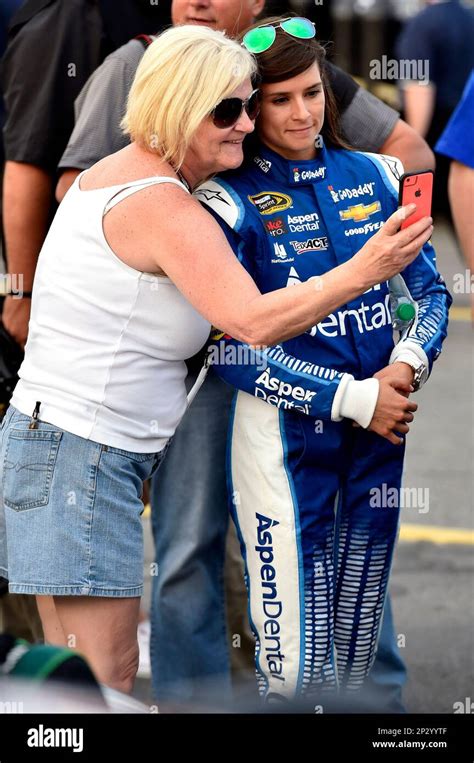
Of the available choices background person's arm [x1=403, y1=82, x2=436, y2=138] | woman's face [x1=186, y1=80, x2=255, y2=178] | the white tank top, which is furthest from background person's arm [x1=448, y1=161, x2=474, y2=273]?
background person's arm [x1=403, y1=82, x2=436, y2=138]

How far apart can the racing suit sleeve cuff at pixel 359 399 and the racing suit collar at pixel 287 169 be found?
19.0 inches

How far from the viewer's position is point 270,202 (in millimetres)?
2865

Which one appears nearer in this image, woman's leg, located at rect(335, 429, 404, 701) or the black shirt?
woman's leg, located at rect(335, 429, 404, 701)

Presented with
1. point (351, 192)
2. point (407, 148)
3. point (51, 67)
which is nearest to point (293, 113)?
point (351, 192)

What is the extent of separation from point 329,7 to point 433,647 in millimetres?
9676

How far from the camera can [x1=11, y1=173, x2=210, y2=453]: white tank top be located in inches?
102

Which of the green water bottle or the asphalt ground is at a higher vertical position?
the green water bottle

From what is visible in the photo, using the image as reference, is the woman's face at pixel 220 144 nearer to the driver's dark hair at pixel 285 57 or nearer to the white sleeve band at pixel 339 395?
the driver's dark hair at pixel 285 57

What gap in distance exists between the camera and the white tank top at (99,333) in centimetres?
259

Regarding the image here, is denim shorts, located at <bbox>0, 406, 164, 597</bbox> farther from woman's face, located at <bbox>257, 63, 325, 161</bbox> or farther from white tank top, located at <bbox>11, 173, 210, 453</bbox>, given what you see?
woman's face, located at <bbox>257, 63, 325, 161</bbox>

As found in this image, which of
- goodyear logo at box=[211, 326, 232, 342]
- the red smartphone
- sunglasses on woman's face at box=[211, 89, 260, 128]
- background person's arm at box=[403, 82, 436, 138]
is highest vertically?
sunglasses on woman's face at box=[211, 89, 260, 128]

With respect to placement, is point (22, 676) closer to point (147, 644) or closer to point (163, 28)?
point (163, 28)

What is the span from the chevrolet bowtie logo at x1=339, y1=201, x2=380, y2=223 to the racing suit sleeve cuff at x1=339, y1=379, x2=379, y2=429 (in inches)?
15.2

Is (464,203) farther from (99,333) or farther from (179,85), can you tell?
(99,333)
